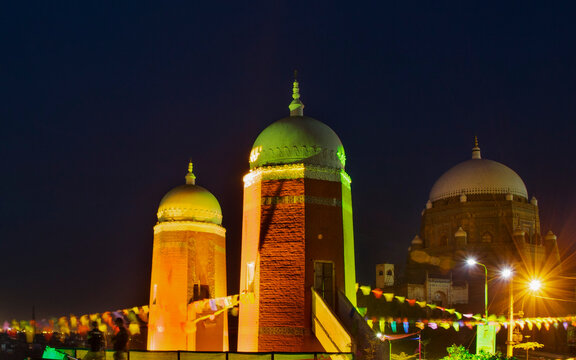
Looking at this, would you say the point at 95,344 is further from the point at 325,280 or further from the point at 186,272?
the point at 186,272

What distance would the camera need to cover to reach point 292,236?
24469 mm

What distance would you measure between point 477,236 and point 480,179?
514 centimetres

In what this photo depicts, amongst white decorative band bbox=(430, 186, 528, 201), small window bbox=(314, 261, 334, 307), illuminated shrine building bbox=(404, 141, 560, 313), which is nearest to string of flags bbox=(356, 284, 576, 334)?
small window bbox=(314, 261, 334, 307)

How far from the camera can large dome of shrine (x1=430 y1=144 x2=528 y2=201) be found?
6038cm

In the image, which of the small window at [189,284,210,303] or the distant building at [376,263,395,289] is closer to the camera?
the small window at [189,284,210,303]

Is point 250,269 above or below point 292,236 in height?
Answer: below

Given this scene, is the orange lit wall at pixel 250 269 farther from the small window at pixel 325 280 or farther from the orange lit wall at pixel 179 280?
the orange lit wall at pixel 179 280

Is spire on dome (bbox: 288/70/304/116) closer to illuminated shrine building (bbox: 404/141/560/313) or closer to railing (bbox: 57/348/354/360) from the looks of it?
railing (bbox: 57/348/354/360)

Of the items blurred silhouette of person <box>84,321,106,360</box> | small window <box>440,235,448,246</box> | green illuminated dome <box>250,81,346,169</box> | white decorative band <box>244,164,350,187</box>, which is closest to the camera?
blurred silhouette of person <box>84,321,106,360</box>

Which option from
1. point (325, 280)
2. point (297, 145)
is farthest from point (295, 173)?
point (325, 280)

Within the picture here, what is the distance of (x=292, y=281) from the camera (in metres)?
Answer: 24.1

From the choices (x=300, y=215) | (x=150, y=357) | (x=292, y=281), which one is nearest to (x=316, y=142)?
(x=300, y=215)

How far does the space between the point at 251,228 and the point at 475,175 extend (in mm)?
40199

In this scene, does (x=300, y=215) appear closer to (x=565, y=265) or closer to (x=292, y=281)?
(x=292, y=281)
